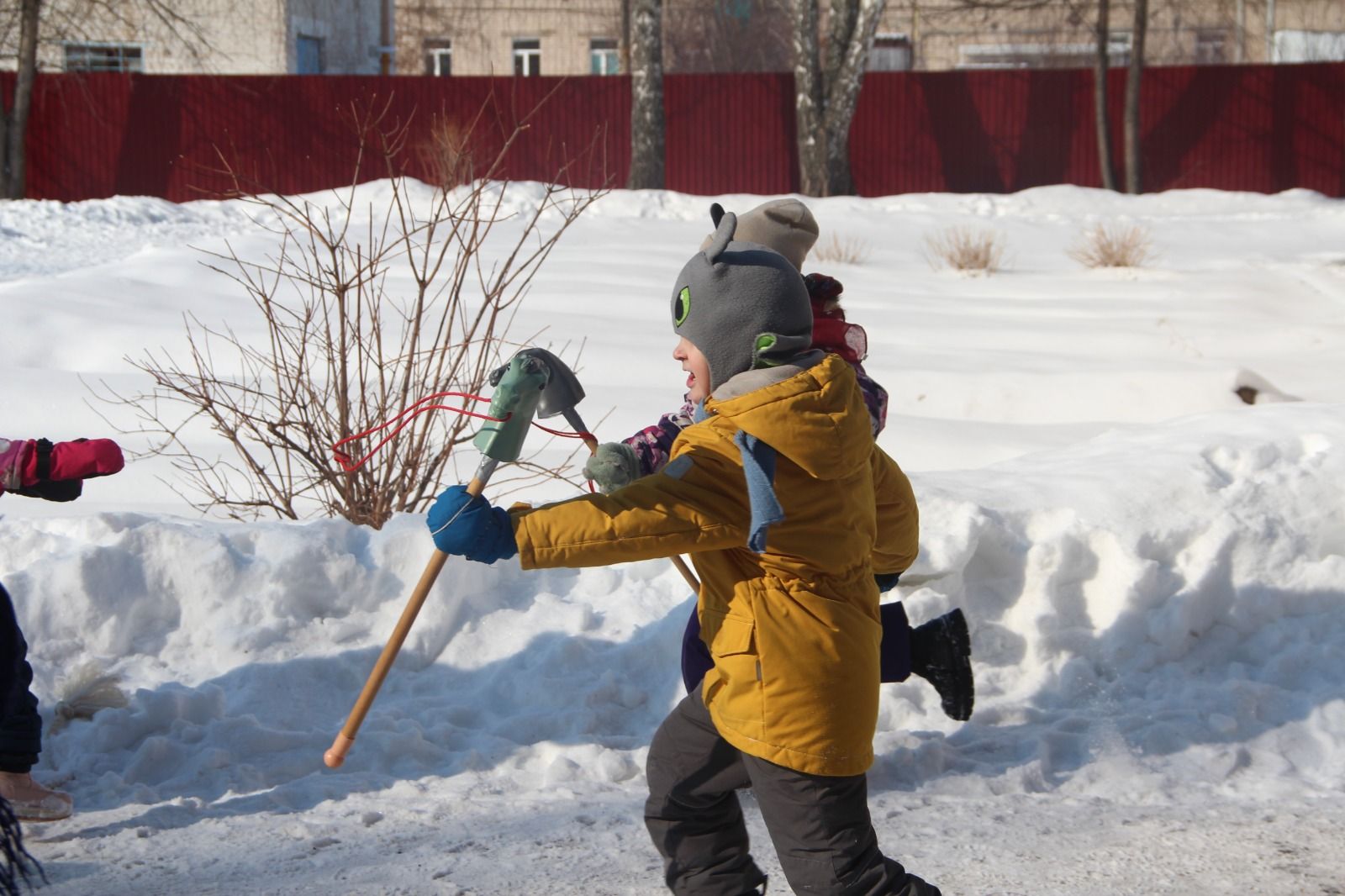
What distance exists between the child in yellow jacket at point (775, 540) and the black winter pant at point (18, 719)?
1.24 meters

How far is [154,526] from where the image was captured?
4.02 meters

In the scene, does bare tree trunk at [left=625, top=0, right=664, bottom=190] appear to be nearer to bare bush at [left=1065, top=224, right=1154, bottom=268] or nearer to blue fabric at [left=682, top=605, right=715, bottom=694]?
bare bush at [left=1065, top=224, right=1154, bottom=268]

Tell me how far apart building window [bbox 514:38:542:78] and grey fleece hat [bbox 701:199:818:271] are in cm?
2995

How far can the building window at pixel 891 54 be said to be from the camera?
105ft

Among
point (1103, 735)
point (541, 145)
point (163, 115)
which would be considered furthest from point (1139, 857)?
point (163, 115)

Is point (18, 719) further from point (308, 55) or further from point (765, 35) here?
point (765, 35)

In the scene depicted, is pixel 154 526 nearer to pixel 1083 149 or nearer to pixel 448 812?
pixel 448 812

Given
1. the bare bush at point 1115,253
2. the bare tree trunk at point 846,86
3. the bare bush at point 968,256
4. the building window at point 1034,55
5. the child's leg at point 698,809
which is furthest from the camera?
the building window at point 1034,55

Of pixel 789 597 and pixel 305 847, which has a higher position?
pixel 789 597

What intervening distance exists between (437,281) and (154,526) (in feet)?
21.9

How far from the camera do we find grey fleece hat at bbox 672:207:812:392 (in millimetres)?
2334

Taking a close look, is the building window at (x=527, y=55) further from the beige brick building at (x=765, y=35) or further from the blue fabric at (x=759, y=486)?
the blue fabric at (x=759, y=486)

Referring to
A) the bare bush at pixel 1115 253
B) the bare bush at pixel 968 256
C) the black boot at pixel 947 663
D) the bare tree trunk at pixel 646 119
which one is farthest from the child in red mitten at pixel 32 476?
the bare tree trunk at pixel 646 119

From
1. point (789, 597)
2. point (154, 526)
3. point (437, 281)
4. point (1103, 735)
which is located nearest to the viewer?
point (789, 597)
